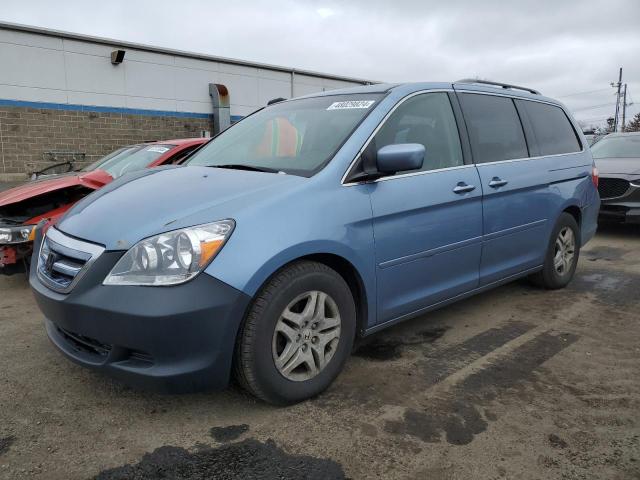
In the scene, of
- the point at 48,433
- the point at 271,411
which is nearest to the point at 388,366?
the point at 271,411

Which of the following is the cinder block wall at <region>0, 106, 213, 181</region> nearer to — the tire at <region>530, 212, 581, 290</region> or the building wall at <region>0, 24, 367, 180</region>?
the building wall at <region>0, 24, 367, 180</region>

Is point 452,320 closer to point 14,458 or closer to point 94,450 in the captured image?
point 94,450

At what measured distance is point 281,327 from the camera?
2.57 meters

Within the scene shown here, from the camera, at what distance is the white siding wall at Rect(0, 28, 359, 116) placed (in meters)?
14.0

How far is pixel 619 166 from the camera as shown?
782 centimetres

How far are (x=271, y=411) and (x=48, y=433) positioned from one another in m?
1.07

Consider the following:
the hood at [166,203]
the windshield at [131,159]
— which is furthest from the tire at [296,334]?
the windshield at [131,159]

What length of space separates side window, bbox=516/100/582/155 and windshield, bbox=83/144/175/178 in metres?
3.87

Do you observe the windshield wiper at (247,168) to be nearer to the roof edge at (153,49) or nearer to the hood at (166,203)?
the hood at (166,203)

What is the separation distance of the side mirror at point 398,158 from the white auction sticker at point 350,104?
511mm

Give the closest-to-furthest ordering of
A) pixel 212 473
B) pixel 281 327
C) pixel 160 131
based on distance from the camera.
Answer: pixel 212 473, pixel 281 327, pixel 160 131

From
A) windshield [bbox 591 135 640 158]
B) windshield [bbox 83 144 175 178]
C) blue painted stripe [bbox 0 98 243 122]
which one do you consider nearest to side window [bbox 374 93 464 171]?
windshield [bbox 83 144 175 178]

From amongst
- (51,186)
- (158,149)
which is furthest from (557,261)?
(51,186)

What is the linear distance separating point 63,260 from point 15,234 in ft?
7.61
